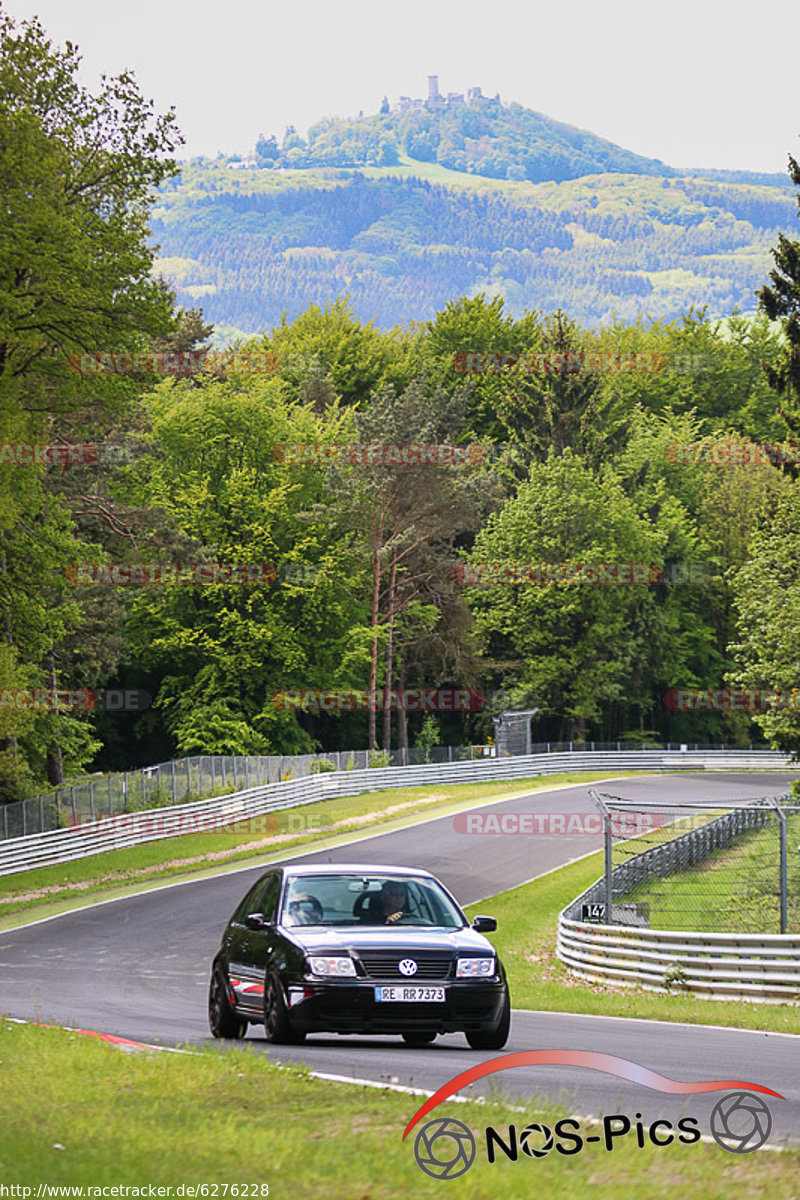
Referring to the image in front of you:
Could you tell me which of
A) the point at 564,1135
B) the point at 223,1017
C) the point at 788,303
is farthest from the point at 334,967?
the point at 788,303

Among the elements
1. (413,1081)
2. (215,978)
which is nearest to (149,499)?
→ (215,978)

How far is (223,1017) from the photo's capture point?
13656 mm

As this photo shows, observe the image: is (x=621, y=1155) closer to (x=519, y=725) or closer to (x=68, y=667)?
(x=68, y=667)

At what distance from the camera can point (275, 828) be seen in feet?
164

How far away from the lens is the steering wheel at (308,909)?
1309 centimetres

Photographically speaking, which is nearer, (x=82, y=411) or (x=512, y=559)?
(x=82, y=411)

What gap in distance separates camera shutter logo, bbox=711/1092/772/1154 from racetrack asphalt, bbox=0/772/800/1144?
0.30 feet

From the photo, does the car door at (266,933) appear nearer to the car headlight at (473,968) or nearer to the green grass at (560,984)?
the car headlight at (473,968)

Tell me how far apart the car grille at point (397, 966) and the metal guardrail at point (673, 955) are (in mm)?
8252

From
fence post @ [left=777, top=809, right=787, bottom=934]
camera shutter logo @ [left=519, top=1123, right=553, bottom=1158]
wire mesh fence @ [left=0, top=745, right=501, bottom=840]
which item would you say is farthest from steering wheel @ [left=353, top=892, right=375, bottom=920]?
wire mesh fence @ [left=0, top=745, right=501, bottom=840]

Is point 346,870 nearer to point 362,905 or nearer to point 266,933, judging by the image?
point 362,905

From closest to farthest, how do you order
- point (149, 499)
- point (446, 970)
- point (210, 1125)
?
point (210, 1125)
point (446, 970)
point (149, 499)

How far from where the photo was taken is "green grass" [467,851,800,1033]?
17.5m

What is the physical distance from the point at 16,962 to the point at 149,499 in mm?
44781
